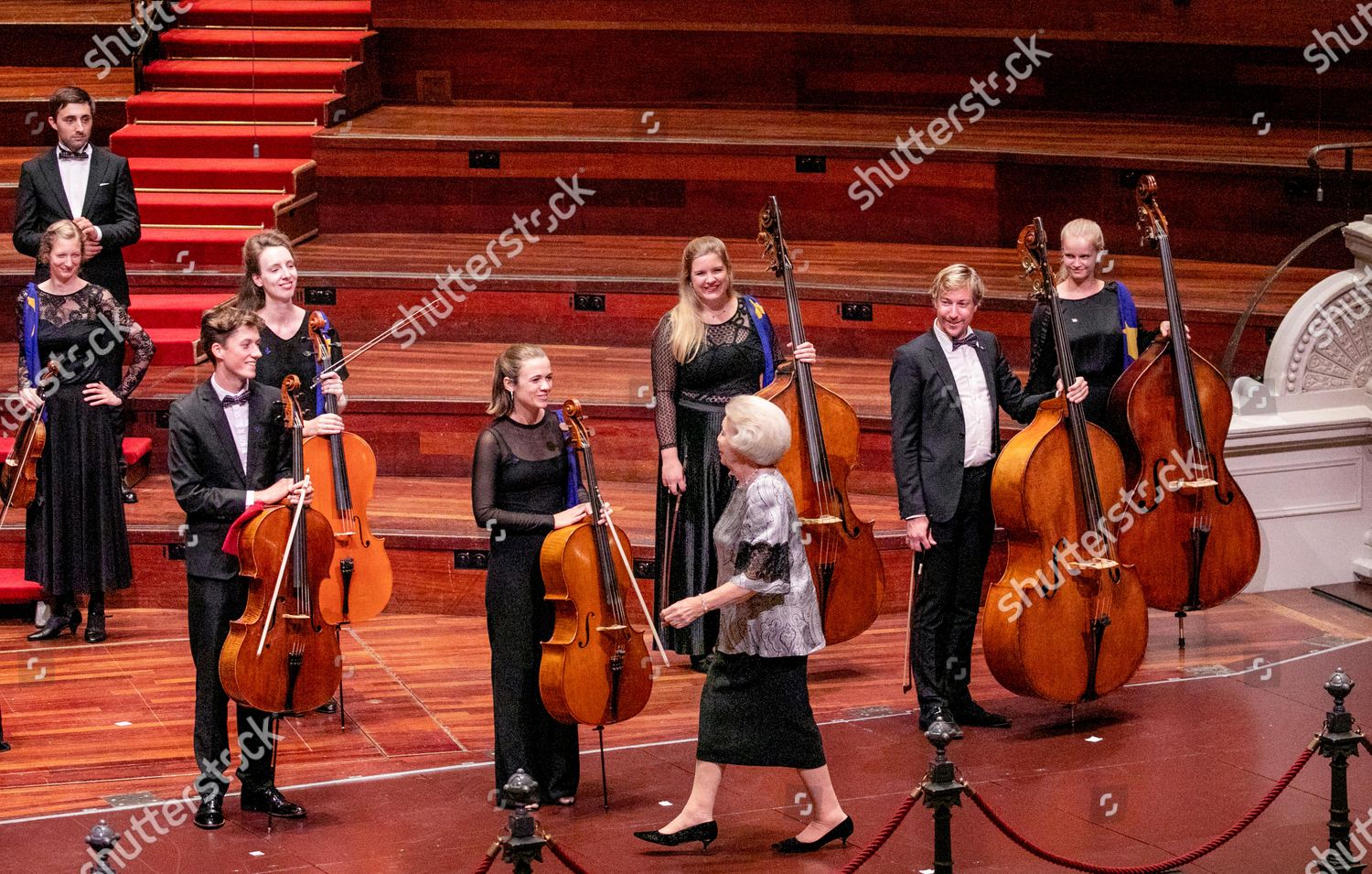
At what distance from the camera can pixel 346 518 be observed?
206 inches

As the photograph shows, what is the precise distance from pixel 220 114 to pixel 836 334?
321 cm

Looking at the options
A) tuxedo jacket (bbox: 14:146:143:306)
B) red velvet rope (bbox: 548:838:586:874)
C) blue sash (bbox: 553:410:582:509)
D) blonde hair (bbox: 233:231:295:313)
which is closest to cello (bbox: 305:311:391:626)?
blonde hair (bbox: 233:231:295:313)

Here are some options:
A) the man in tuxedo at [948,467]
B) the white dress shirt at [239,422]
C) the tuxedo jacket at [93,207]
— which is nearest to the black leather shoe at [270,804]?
the white dress shirt at [239,422]

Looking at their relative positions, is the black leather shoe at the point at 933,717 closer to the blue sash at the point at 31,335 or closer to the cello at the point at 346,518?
the cello at the point at 346,518

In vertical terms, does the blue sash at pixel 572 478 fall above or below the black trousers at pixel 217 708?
above

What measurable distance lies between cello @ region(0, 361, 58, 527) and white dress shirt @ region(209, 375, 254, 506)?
4.99ft

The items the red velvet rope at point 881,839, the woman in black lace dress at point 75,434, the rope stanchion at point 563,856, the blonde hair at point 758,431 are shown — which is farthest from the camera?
the woman in black lace dress at point 75,434

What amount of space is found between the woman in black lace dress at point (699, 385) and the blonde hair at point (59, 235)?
2000 millimetres

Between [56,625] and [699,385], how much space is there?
2.36 meters

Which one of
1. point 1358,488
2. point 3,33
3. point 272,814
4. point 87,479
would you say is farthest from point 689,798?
point 3,33

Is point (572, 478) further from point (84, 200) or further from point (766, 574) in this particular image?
point (84, 200)

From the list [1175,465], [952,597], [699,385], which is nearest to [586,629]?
[699,385]

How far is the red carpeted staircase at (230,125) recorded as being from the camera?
8.00 m

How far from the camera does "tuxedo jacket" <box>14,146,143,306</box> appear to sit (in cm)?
659
